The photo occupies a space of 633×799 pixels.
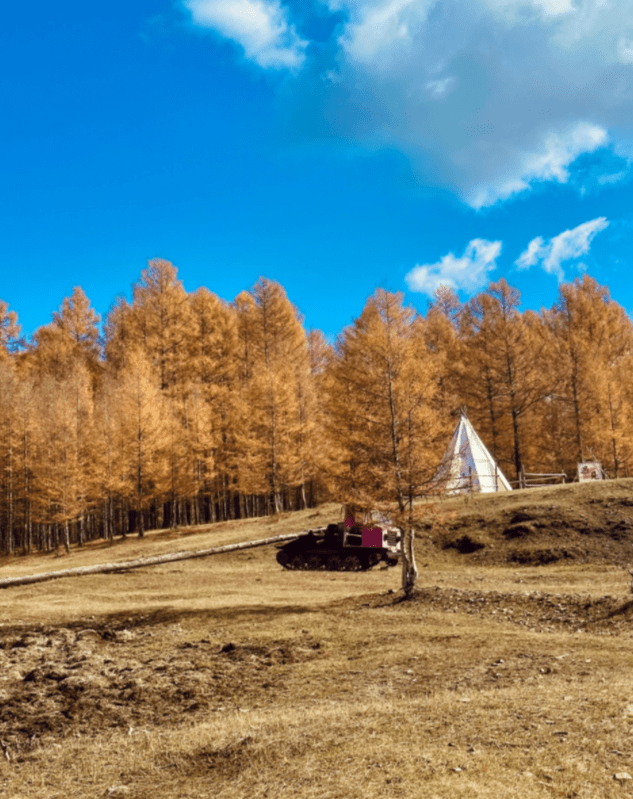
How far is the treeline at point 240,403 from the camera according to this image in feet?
116

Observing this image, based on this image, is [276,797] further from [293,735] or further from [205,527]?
[205,527]

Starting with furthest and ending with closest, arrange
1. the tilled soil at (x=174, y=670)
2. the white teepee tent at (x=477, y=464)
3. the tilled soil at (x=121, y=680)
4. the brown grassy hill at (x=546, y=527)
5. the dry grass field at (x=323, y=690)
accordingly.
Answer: the white teepee tent at (x=477, y=464) < the brown grassy hill at (x=546, y=527) < the tilled soil at (x=174, y=670) < the tilled soil at (x=121, y=680) < the dry grass field at (x=323, y=690)

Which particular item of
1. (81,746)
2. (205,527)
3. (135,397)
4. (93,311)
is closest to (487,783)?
(81,746)

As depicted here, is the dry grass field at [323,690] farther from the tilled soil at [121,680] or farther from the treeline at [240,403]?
the treeline at [240,403]

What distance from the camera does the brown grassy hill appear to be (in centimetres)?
2162

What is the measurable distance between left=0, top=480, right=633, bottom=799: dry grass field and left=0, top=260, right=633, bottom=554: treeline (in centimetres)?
1213

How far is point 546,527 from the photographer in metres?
23.6

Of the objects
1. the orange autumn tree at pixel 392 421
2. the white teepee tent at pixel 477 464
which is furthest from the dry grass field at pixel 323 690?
the white teepee tent at pixel 477 464

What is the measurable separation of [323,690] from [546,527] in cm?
1781

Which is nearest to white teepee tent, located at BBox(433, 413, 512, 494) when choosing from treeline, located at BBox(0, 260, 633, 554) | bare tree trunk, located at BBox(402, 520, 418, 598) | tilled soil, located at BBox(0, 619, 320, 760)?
treeline, located at BBox(0, 260, 633, 554)

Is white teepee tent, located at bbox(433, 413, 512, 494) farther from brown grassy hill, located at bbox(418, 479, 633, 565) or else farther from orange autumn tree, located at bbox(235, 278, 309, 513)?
orange autumn tree, located at bbox(235, 278, 309, 513)

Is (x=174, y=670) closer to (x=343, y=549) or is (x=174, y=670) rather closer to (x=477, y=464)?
(x=343, y=549)

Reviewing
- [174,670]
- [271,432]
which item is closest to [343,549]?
[271,432]

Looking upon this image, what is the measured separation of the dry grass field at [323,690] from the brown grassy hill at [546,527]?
3.30 m
